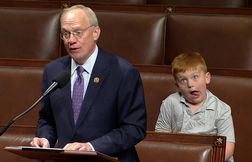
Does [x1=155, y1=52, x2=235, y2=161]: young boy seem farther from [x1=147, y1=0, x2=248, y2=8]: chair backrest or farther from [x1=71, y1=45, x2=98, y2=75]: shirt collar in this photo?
[x1=147, y1=0, x2=248, y2=8]: chair backrest

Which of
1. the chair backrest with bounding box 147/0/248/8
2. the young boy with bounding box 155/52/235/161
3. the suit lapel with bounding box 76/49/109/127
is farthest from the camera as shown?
the chair backrest with bounding box 147/0/248/8

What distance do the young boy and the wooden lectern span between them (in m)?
0.28

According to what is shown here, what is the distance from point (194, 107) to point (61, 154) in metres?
0.35

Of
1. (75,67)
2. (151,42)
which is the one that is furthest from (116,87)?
(151,42)

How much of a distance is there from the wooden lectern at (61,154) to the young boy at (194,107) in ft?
0.92

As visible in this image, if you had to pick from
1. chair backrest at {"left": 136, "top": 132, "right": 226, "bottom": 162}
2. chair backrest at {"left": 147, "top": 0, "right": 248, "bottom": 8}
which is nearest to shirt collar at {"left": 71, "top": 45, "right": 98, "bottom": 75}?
chair backrest at {"left": 136, "top": 132, "right": 226, "bottom": 162}

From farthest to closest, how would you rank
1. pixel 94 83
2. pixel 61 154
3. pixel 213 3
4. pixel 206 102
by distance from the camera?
pixel 213 3 → pixel 206 102 → pixel 94 83 → pixel 61 154

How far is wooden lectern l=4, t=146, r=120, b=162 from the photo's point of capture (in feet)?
2.13

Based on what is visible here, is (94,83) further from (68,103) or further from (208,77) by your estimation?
(208,77)

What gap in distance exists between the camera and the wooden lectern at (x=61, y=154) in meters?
0.65

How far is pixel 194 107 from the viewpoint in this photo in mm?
→ 966

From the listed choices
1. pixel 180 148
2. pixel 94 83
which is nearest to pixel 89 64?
pixel 94 83

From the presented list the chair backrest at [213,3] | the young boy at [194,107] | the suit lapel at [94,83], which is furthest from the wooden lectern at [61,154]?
the chair backrest at [213,3]

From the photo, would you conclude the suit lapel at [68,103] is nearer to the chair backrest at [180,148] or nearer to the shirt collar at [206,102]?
the chair backrest at [180,148]
